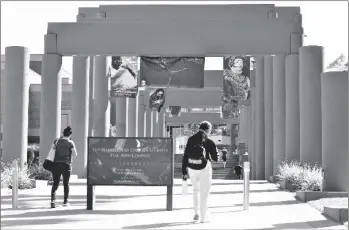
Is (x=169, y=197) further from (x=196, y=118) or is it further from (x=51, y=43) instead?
(x=196, y=118)

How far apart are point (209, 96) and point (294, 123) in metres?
27.1

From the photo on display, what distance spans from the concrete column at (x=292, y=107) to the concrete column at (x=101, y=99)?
10.4m

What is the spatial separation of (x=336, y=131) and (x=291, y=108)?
8111mm

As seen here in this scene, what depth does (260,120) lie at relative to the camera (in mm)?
31953

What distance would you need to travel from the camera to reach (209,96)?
5031cm

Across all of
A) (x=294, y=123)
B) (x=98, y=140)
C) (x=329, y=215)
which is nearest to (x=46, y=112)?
(x=294, y=123)

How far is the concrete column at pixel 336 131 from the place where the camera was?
49.9 ft

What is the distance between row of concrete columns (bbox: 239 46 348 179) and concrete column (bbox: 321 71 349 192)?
0.59ft

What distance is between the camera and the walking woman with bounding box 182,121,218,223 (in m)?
10.4

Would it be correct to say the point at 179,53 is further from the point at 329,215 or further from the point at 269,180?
the point at 329,215

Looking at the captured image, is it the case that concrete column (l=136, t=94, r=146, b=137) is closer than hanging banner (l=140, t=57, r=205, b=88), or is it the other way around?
hanging banner (l=140, t=57, r=205, b=88)

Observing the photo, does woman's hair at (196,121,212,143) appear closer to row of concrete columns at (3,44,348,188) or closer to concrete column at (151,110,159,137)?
row of concrete columns at (3,44,348,188)

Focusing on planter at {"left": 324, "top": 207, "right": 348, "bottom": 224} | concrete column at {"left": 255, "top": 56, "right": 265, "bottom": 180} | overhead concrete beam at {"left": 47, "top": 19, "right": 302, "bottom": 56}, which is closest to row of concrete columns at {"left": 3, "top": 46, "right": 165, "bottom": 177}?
overhead concrete beam at {"left": 47, "top": 19, "right": 302, "bottom": 56}

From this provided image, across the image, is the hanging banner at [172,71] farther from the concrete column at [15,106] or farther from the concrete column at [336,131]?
the concrete column at [336,131]
